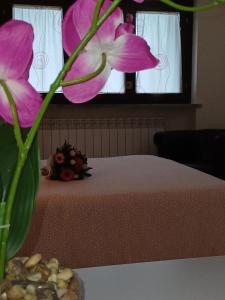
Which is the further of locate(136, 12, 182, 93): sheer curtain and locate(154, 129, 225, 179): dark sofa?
locate(136, 12, 182, 93): sheer curtain

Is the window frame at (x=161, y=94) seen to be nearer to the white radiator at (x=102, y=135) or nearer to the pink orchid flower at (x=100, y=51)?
the white radiator at (x=102, y=135)

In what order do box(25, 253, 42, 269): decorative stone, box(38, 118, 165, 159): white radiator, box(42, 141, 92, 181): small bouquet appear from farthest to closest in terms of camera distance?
box(38, 118, 165, 159): white radiator < box(42, 141, 92, 181): small bouquet < box(25, 253, 42, 269): decorative stone

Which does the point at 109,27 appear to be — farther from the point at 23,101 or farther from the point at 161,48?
the point at 161,48

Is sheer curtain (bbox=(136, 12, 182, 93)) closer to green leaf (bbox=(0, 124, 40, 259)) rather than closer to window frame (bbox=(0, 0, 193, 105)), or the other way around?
window frame (bbox=(0, 0, 193, 105))

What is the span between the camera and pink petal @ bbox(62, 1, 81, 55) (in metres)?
0.47

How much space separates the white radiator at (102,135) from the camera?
4195 millimetres

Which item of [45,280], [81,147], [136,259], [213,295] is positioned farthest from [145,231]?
[81,147]

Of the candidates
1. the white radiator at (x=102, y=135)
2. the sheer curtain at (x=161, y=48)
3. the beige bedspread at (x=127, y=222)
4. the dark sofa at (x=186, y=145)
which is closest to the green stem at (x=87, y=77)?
the beige bedspread at (x=127, y=222)

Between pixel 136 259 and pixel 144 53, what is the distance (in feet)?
4.84

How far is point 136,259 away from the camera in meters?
1.84

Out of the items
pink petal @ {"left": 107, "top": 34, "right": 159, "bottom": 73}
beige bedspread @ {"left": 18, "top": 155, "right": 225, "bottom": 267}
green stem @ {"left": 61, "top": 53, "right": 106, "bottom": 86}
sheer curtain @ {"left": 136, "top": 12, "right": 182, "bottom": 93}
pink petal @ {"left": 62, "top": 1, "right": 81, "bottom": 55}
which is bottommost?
beige bedspread @ {"left": 18, "top": 155, "right": 225, "bottom": 267}

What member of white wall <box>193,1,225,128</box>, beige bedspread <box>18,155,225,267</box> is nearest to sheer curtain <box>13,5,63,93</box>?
white wall <box>193,1,225,128</box>

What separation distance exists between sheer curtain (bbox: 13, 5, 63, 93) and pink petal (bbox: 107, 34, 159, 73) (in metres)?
3.72

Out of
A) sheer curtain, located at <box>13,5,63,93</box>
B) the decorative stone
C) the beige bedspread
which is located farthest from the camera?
sheer curtain, located at <box>13,5,63,93</box>
